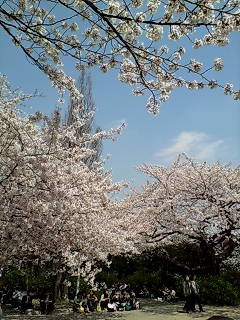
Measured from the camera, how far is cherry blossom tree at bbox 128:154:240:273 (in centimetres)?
1684

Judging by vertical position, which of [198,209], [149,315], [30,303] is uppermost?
[198,209]

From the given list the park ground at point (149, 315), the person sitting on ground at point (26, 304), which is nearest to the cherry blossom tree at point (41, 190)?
the park ground at point (149, 315)

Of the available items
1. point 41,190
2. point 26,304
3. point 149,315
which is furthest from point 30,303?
point 41,190

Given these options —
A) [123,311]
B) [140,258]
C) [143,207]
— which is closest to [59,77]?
[123,311]

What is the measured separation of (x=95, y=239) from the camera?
39.7 ft

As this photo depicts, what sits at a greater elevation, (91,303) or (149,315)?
(91,303)

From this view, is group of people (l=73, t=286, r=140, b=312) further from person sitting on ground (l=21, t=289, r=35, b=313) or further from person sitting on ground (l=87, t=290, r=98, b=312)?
person sitting on ground (l=21, t=289, r=35, b=313)

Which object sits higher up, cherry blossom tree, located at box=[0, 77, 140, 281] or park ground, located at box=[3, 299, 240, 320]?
cherry blossom tree, located at box=[0, 77, 140, 281]

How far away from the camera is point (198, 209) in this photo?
1709 centimetres

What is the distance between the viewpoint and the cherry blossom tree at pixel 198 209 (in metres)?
16.8

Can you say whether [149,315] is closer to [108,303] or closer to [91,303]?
[108,303]

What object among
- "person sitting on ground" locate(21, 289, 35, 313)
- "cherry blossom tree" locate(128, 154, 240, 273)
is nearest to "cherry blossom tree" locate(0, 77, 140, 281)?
"person sitting on ground" locate(21, 289, 35, 313)

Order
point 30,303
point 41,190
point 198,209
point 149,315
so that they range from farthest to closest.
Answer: point 198,209, point 30,303, point 149,315, point 41,190

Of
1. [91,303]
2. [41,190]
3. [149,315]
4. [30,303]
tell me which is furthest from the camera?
[91,303]
